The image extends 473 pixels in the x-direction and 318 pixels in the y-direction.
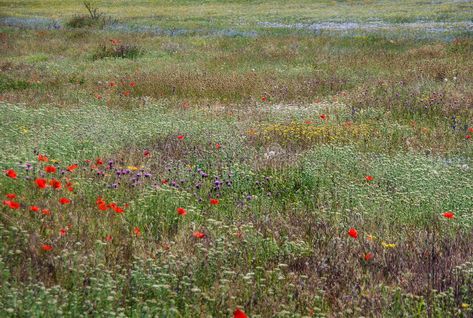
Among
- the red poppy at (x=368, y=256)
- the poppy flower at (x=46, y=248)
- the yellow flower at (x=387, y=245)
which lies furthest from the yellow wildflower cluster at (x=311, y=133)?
the poppy flower at (x=46, y=248)

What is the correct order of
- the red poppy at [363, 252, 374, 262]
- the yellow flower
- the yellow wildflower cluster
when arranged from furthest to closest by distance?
the yellow wildflower cluster, the yellow flower, the red poppy at [363, 252, 374, 262]

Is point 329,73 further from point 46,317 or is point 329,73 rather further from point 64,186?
point 46,317

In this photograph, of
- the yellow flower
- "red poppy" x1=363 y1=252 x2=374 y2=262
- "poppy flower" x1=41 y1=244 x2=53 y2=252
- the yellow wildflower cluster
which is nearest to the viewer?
"poppy flower" x1=41 y1=244 x2=53 y2=252

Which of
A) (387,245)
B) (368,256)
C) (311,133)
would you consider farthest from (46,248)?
(311,133)

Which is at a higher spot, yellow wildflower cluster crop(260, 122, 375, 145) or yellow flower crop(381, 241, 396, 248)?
yellow flower crop(381, 241, 396, 248)

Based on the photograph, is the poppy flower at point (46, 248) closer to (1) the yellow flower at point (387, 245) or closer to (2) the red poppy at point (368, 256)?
(2) the red poppy at point (368, 256)

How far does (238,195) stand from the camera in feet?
19.0

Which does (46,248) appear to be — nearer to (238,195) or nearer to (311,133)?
(238,195)

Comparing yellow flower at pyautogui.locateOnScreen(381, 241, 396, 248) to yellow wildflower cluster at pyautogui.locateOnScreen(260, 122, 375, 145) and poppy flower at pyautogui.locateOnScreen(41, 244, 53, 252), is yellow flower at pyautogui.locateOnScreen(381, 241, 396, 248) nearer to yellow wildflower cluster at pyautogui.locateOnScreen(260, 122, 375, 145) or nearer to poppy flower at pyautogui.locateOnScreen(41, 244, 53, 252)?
poppy flower at pyautogui.locateOnScreen(41, 244, 53, 252)

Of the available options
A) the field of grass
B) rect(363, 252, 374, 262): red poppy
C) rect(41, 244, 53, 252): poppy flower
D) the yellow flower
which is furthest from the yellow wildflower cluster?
rect(41, 244, 53, 252): poppy flower

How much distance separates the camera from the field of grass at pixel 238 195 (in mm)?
3639

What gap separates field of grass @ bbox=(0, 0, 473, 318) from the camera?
3639mm

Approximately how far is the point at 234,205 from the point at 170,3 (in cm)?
5556

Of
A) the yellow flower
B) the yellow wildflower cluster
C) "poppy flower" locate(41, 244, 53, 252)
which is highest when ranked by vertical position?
"poppy flower" locate(41, 244, 53, 252)
